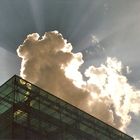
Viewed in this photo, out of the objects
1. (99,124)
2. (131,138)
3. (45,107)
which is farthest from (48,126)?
(131,138)

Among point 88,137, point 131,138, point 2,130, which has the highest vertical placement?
point 131,138

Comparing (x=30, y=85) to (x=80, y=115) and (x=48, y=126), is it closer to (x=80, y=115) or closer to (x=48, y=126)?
(x=48, y=126)

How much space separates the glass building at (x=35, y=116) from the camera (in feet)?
129

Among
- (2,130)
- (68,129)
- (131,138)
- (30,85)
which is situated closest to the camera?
(2,130)

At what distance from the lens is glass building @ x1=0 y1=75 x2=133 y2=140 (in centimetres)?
3925

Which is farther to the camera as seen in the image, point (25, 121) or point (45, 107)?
point (45, 107)

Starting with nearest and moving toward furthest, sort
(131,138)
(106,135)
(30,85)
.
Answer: (30,85)
(106,135)
(131,138)

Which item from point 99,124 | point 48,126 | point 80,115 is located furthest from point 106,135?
point 48,126

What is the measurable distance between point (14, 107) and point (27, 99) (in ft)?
7.16

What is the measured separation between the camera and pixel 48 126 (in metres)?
42.2

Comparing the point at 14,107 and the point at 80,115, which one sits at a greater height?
the point at 80,115

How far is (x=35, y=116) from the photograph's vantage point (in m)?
41.4

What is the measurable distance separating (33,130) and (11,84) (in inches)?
219

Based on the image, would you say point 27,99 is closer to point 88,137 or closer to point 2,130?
point 2,130
